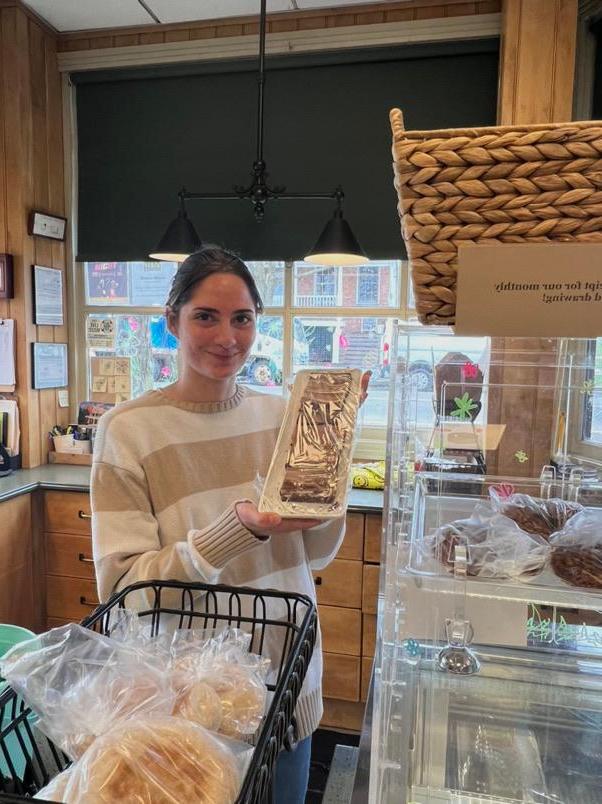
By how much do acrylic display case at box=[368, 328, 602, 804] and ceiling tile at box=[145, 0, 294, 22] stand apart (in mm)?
2492

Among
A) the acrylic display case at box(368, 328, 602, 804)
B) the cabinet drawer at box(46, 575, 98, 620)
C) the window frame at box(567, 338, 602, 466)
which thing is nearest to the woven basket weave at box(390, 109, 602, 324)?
the acrylic display case at box(368, 328, 602, 804)

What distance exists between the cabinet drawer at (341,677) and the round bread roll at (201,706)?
6.67 ft

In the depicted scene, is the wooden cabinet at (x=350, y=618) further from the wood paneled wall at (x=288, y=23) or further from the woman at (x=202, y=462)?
the wood paneled wall at (x=288, y=23)

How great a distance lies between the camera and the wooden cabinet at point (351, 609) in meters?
2.29

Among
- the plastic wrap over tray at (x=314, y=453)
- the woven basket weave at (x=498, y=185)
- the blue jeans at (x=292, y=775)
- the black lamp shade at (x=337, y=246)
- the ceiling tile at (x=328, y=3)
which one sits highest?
the ceiling tile at (x=328, y=3)

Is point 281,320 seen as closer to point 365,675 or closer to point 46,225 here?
point 46,225

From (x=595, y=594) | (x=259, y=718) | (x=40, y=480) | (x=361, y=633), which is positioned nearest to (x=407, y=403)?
(x=595, y=594)

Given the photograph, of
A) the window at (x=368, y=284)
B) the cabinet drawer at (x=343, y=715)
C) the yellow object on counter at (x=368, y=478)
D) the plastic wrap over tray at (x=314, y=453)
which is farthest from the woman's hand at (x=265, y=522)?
the window at (x=368, y=284)

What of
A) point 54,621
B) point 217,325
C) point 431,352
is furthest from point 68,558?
point 431,352

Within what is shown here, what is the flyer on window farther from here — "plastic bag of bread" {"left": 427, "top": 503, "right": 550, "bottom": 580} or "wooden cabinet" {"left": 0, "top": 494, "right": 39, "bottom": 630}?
"plastic bag of bread" {"left": 427, "top": 503, "right": 550, "bottom": 580}

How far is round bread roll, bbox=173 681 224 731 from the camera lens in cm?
46

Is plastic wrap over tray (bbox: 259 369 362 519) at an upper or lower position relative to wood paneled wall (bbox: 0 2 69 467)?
lower

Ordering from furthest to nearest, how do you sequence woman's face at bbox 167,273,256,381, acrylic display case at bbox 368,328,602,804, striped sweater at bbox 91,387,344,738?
woman's face at bbox 167,273,256,381
striped sweater at bbox 91,387,344,738
acrylic display case at bbox 368,328,602,804

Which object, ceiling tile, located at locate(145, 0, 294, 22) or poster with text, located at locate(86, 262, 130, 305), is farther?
poster with text, located at locate(86, 262, 130, 305)
